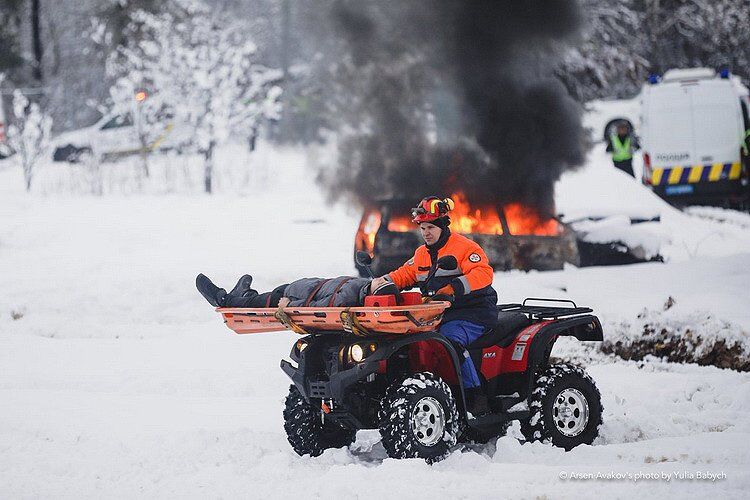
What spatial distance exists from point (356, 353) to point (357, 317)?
0.42 meters

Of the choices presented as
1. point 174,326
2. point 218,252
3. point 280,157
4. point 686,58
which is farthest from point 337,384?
point 686,58

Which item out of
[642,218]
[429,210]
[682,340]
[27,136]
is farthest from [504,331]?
[27,136]

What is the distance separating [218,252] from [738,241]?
862 cm

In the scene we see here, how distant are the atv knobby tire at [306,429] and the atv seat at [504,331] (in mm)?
1097

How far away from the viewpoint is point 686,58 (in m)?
35.6

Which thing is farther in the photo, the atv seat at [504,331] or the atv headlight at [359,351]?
the atv seat at [504,331]

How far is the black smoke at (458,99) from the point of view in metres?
16.3

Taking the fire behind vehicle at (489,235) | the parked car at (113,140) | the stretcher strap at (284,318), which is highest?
the parked car at (113,140)

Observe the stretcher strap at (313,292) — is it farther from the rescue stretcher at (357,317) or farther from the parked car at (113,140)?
the parked car at (113,140)

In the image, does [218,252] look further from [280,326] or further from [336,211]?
[280,326]

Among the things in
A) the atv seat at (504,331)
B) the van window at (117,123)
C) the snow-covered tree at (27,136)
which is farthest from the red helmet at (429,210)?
the van window at (117,123)

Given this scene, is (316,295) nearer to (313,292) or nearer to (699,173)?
(313,292)

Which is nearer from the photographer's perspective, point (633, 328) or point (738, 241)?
point (633, 328)

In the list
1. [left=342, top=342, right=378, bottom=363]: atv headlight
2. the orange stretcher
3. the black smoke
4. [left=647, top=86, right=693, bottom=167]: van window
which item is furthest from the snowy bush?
[left=647, top=86, right=693, bottom=167]: van window
